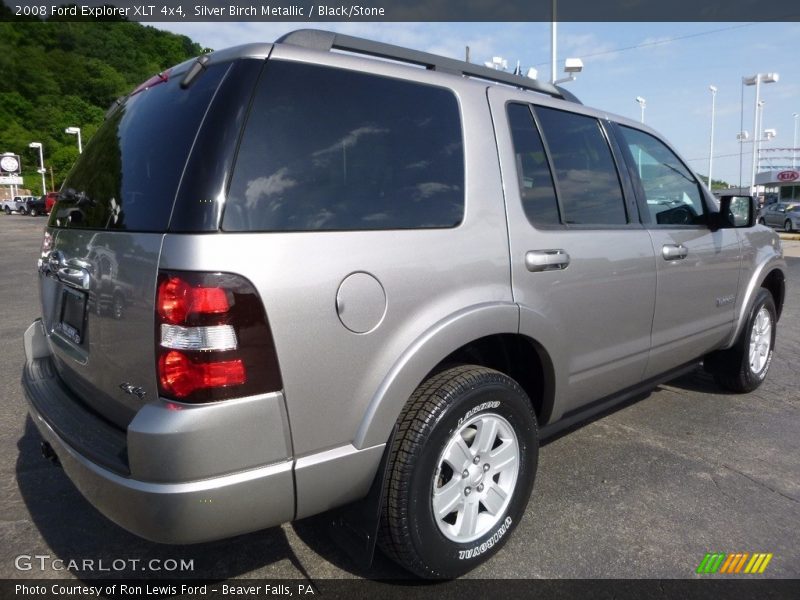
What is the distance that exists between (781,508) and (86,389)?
10.2 ft

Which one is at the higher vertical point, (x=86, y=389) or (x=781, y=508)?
(x=86, y=389)

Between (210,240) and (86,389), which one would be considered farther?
(86,389)

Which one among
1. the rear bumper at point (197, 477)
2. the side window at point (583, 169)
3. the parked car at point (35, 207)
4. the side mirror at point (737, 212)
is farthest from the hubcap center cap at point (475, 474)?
the parked car at point (35, 207)

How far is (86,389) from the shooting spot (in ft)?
7.38

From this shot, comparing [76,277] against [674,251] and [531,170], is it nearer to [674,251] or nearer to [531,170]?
[531,170]

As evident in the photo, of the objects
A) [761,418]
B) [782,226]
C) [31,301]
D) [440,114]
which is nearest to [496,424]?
[440,114]

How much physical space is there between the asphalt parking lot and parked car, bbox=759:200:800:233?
2780 cm

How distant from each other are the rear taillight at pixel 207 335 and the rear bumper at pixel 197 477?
0.06 meters

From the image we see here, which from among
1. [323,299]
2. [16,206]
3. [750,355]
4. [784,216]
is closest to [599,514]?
[323,299]

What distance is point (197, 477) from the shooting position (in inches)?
67.4

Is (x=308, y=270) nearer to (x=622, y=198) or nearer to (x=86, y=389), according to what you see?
(x=86, y=389)

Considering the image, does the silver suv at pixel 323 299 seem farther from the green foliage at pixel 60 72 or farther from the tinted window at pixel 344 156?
the green foliage at pixel 60 72

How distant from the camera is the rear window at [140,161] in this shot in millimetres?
1896

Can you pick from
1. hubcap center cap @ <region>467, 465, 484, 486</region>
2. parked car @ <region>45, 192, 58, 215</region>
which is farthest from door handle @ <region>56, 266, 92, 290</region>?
hubcap center cap @ <region>467, 465, 484, 486</region>
